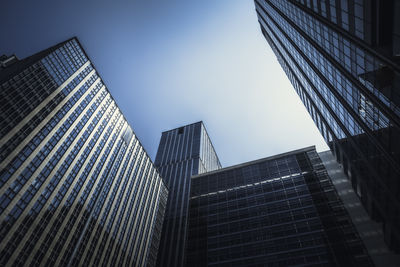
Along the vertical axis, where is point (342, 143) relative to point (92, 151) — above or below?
below

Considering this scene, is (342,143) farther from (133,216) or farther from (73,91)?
(73,91)

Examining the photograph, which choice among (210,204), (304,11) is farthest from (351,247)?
(304,11)

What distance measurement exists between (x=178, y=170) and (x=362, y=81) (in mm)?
103398

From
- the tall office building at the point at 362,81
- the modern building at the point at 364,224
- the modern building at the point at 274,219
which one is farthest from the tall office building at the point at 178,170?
the tall office building at the point at 362,81

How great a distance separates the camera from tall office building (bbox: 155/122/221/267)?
89625 millimetres

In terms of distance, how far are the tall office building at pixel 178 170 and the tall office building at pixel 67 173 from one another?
7.68 metres

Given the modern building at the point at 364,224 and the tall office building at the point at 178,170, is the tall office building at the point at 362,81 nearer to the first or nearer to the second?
the modern building at the point at 364,224

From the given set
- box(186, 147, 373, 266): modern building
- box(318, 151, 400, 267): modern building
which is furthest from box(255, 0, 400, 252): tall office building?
box(186, 147, 373, 266): modern building

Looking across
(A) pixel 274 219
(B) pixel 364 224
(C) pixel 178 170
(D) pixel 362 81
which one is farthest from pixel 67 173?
(C) pixel 178 170

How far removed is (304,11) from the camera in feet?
136

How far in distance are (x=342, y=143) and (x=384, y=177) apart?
13.3 metres

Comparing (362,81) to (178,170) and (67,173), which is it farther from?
(178,170)

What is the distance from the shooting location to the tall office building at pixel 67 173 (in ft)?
143

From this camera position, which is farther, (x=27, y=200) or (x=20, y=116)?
(x=20, y=116)
